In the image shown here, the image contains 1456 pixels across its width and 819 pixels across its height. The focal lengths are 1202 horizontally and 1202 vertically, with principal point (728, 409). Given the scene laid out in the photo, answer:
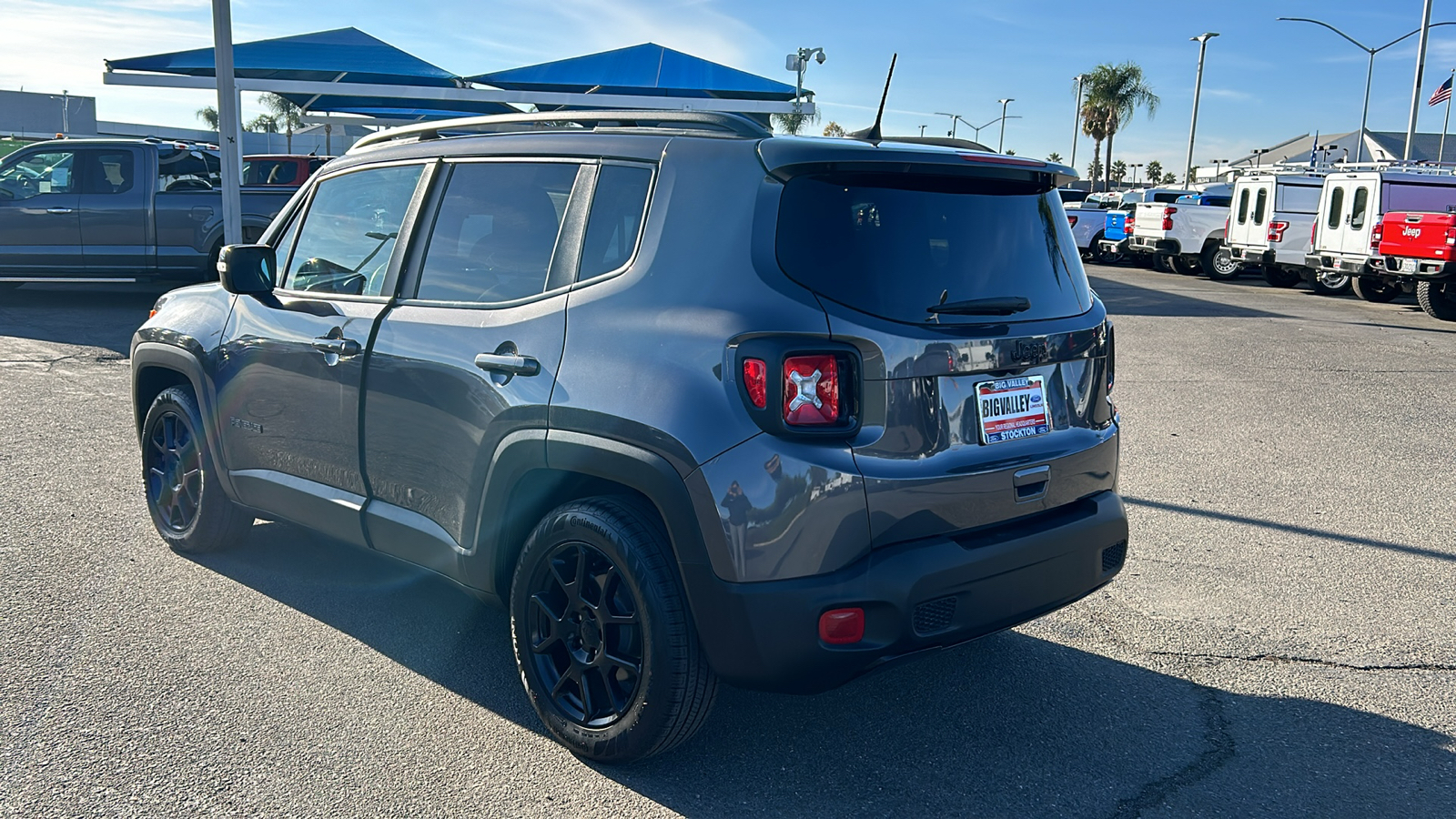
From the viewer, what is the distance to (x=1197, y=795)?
3281 millimetres

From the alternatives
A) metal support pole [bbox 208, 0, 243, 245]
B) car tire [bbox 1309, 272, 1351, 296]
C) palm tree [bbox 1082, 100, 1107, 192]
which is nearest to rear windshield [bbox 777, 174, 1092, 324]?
metal support pole [bbox 208, 0, 243, 245]

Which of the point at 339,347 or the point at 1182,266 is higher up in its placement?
the point at 1182,266

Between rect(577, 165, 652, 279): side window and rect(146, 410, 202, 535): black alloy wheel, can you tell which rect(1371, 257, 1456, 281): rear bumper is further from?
rect(146, 410, 202, 535): black alloy wheel

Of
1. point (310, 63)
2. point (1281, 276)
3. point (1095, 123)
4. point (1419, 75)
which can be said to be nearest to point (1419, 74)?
→ point (1419, 75)

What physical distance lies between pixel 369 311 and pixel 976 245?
2041 millimetres

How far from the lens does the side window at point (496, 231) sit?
362 cm

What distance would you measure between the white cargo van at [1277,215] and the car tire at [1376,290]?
56.5 inches

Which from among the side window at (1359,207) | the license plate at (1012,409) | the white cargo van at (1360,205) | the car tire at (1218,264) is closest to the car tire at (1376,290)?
the white cargo van at (1360,205)

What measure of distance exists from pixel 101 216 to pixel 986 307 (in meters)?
13.3

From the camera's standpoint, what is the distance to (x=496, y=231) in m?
3.77

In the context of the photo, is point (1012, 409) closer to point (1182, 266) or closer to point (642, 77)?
point (642, 77)

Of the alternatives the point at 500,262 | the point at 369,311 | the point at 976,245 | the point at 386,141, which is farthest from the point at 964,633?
the point at 386,141

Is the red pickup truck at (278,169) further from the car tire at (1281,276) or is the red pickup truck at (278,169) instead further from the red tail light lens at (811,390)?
the car tire at (1281,276)

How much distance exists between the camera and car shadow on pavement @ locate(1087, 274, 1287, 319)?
16859 mm
